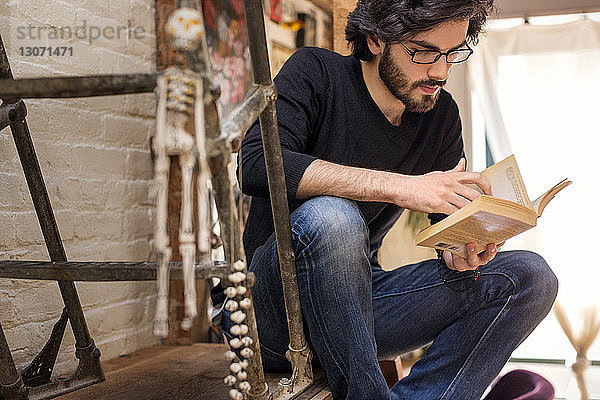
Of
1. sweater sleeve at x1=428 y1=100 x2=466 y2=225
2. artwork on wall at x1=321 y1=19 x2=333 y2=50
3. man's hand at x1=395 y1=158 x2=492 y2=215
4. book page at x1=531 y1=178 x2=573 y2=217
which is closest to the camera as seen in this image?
man's hand at x1=395 y1=158 x2=492 y2=215

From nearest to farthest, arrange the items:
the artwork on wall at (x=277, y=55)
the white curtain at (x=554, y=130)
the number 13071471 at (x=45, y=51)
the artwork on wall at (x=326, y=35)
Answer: the number 13071471 at (x=45, y=51) < the artwork on wall at (x=277, y=55) < the artwork on wall at (x=326, y=35) < the white curtain at (x=554, y=130)

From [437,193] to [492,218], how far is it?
12 cm

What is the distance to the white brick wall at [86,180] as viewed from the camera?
4.95 ft

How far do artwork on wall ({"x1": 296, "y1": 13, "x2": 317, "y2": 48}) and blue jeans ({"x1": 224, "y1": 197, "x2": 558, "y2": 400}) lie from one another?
168 centimetres

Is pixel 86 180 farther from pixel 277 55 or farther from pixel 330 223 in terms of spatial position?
pixel 277 55

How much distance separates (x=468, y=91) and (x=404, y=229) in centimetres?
92

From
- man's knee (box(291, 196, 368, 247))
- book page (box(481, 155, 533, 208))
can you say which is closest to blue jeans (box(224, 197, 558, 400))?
man's knee (box(291, 196, 368, 247))

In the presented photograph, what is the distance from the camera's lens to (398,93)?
1528mm

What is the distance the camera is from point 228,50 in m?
2.33

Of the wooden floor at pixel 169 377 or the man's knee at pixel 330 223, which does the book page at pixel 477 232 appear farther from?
the wooden floor at pixel 169 377

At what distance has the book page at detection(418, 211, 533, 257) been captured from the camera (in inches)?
44.4

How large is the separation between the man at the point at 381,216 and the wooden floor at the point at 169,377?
0.49 ft

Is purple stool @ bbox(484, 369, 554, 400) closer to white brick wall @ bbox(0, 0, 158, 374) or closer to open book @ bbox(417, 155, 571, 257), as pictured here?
open book @ bbox(417, 155, 571, 257)

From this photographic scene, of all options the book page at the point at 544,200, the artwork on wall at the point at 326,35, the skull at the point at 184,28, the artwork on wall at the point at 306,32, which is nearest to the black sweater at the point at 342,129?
the book page at the point at 544,200
